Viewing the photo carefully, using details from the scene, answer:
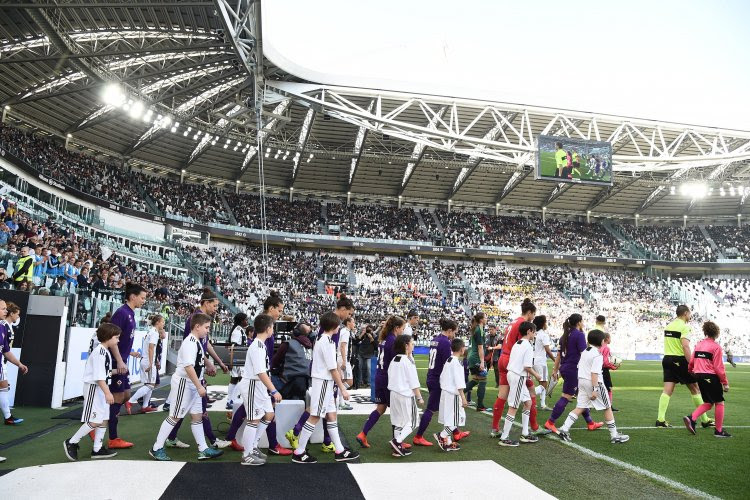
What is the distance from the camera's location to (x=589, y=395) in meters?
7.40

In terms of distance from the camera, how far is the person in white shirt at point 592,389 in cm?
721

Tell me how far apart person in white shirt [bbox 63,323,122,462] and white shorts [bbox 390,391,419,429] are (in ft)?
10.8

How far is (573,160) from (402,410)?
69.3 ft

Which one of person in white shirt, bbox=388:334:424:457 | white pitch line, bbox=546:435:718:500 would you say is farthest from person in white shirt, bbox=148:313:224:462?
white pitch line, bbox=546:435:718:500

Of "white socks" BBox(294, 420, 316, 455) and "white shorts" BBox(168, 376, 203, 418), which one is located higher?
"white shorts" BBox(168, 376, 203, 418)

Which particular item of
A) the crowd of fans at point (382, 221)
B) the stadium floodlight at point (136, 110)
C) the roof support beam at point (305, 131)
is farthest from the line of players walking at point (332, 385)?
the crowd of fans at point (382, 221)

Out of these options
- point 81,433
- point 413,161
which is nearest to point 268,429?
point 81,433

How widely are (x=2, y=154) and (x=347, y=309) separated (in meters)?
25.0

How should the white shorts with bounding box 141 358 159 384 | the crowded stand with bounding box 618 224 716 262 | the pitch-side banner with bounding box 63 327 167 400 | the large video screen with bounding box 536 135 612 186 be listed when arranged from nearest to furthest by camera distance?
the white shorts with bounding box 141 358 159 384 < the pitch-side banner with bounding box 63 327 167 400 < the large video screen with bounding box 536 135 612 186 < the crowded stand with bounding box 618 224 716 262

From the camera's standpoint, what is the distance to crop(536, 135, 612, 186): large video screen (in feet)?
79.2

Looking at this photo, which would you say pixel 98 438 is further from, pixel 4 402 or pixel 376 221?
pixel 376 221

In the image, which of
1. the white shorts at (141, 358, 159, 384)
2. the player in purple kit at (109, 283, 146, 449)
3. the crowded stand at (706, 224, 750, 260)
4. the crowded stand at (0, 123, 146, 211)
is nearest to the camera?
the player in purple kit at (109, 283, 146, 449)

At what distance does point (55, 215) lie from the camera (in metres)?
26.4

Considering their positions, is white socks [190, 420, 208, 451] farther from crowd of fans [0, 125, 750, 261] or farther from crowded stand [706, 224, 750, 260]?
crowded stand [706, 224, 750, 260]
